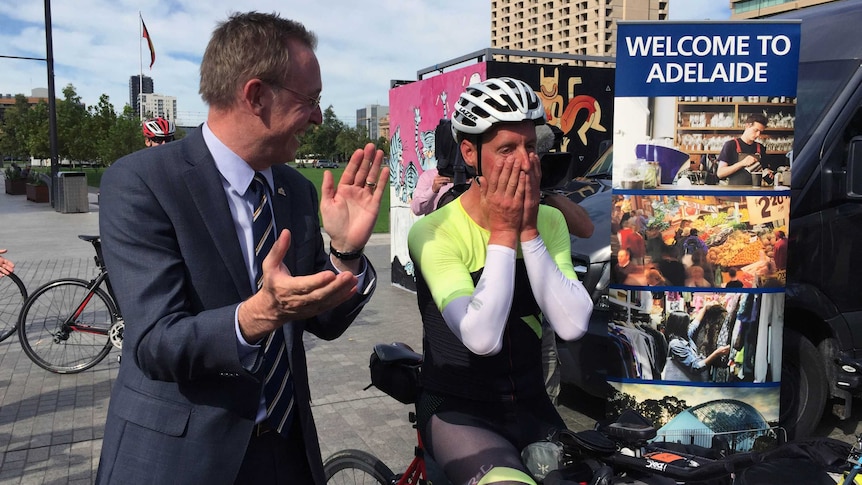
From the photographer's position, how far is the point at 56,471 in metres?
4.50

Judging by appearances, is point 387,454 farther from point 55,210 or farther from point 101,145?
point 101,145

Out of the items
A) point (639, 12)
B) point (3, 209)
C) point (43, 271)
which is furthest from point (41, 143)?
point (639, 12)

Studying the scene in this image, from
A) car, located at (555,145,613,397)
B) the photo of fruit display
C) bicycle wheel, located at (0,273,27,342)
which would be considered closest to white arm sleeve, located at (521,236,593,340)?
the photo of fruit display

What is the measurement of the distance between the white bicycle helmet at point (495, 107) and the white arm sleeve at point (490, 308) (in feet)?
1.58

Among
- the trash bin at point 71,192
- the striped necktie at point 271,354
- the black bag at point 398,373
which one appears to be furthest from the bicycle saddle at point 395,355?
the trash bin at point 71,192

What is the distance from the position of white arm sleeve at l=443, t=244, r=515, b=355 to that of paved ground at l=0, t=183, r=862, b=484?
2.64 meters

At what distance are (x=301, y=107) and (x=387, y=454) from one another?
130 inches

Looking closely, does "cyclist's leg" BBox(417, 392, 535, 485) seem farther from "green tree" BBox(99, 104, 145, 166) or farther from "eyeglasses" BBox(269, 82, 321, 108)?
"green tree" BBox(99, 104, 145, 166)

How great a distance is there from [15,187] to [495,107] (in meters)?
37.4

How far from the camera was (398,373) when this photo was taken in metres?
2.70

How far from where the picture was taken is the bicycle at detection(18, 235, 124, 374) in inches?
263

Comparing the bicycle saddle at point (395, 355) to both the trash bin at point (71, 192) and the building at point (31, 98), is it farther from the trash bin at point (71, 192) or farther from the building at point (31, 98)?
the building at point (31, 98)

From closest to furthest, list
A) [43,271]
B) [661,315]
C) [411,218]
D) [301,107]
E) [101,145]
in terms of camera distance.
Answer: [301,107] < [661,315] < [411,218] < [43,271] < [101,145]

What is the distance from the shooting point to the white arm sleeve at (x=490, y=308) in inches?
85.6
